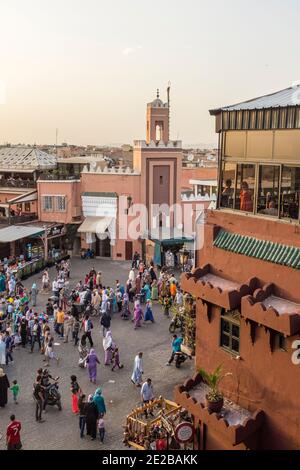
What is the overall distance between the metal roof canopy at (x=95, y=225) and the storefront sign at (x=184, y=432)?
23.4 metres

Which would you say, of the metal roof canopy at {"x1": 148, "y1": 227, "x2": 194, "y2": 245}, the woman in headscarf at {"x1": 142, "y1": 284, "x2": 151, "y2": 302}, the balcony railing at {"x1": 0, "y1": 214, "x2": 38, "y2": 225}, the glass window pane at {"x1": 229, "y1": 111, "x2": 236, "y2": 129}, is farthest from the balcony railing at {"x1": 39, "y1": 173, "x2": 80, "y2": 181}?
→ the glass window pane at {"x1": 229, "y1": 111, "x2": 236, "y2": 129}

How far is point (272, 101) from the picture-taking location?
1034cm

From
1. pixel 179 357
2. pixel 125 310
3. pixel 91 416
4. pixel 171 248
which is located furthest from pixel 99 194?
pixel 91 416

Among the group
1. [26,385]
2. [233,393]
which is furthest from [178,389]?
[26,385]

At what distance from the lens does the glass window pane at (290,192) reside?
9438 millimetres

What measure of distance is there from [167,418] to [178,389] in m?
1.52

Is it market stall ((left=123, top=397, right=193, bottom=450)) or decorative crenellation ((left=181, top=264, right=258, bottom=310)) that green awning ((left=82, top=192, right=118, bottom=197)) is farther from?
decorative crenellation ((left=181, top=264, right=258, bottom=310))

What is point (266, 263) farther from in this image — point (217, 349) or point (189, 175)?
point (189, 175)

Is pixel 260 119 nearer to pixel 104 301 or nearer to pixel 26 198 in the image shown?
pixel 104 301

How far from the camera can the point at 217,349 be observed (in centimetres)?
1073

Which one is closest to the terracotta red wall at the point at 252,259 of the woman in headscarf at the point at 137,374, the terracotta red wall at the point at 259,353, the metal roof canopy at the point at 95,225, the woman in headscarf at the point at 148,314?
the terracotta red wall at the point at 259,353

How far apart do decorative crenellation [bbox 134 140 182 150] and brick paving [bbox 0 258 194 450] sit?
44.9 ft

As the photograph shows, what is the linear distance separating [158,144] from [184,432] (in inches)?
987

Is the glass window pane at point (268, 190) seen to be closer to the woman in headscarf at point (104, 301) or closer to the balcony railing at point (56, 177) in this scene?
the woman in headscarf at point (104, 301)
